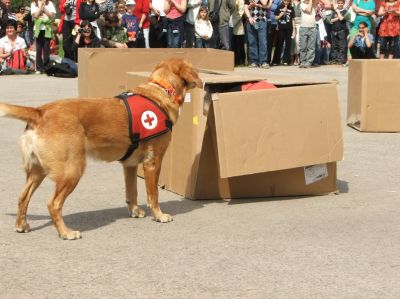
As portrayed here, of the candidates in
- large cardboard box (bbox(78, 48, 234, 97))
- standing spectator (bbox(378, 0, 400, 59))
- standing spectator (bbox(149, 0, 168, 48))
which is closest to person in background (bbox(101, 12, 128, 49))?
standing spectator (bbox(149, 0, 168, 48))

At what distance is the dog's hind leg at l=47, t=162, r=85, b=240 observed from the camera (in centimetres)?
598

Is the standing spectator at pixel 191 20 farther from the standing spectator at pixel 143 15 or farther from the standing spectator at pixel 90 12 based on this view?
the standing spectator at pixel 90 12

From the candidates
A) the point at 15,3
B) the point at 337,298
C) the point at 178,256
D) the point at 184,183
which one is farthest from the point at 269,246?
the point at 15,3

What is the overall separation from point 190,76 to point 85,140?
1036mm

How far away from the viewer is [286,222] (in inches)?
260

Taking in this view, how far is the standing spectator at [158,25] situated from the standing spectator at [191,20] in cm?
48

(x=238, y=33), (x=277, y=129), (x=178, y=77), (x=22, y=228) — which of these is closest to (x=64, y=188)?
(x=22, y=228)

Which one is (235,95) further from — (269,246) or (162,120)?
(269,246)

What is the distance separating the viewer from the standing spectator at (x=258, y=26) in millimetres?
18594

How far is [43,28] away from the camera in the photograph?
1772 centimetres

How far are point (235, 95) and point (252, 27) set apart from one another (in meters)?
12.2

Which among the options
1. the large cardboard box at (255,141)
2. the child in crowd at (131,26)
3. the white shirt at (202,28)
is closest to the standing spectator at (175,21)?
the white shirt at (202,28)

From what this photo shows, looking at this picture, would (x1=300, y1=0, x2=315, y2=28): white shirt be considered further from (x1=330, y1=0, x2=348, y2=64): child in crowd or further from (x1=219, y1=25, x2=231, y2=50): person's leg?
(x1=219, y1=25, x2=231, y2=50): person's leg

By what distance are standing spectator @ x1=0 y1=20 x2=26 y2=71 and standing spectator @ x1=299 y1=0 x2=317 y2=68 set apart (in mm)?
6198
